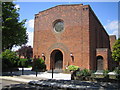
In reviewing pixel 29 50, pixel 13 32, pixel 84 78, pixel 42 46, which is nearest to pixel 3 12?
pixel 13 32

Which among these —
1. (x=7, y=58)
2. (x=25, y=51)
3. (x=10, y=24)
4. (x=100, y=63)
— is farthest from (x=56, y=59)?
(x=25, y=51)

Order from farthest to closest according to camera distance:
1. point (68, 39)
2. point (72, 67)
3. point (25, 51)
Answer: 1. point (25, 51)
2. point (68, 39)
3. point (72, 67)

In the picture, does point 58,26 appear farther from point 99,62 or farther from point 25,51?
point 25,51

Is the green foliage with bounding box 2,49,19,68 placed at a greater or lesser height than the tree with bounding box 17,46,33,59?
lesser

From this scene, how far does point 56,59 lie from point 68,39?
4.20 meters

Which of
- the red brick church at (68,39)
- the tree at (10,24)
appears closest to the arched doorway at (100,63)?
the red brick church at (68,39)

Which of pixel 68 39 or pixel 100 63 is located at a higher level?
pixel 68 39

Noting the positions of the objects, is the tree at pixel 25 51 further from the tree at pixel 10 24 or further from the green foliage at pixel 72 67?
the green foliage at pixel 72 67

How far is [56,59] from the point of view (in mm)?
23797

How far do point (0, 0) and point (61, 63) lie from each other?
12.9 m

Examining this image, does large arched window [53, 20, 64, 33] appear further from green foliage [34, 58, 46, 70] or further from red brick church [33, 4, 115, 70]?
green foliage [34, 58, 46, 70]

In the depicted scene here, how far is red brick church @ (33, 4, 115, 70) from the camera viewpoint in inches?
822

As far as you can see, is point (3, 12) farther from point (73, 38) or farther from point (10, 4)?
point (73, 38)

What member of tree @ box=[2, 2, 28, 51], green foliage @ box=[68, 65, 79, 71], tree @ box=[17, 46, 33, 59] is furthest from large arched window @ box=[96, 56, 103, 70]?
tree @ box=[17, 46, 33, 59]
